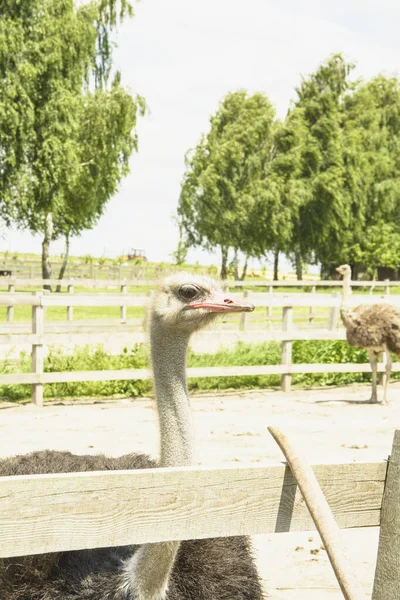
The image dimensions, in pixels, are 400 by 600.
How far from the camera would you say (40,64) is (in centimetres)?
2716

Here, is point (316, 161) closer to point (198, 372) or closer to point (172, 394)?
point (198, 372)

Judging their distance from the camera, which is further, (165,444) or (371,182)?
(371,182)

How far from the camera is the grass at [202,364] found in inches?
406

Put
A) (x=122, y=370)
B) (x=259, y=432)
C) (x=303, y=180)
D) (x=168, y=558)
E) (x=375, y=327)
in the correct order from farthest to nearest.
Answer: (x=303, y=180), (x=122, y=370), (x=375, y=327), (x=259, y=432), (x=168, y=558)

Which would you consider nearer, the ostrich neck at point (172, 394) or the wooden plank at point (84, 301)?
the ostrich neck at point (172, 394)

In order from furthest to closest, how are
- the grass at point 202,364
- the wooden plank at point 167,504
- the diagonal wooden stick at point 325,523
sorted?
1. the grass at point 202,364
2. the diagonal wooden stick at point 325,523
3. the wooden plank at point 167,504

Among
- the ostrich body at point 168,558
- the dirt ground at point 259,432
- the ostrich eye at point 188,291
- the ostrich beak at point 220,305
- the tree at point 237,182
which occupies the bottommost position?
the dirt ground at point 259,432

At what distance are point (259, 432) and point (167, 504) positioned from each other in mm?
6283

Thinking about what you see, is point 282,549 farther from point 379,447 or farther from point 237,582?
point 379,447

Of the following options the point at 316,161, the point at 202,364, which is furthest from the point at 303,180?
the point at 202,364

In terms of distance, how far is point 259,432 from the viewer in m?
8.48

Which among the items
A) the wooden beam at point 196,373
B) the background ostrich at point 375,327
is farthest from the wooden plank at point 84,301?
the background ostrich at point 375,327

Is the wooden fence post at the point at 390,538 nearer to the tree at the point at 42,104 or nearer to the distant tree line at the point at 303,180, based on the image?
the tree at the point at 42,104

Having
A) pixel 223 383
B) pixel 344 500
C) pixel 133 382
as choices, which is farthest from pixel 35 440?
pixel 344 500
